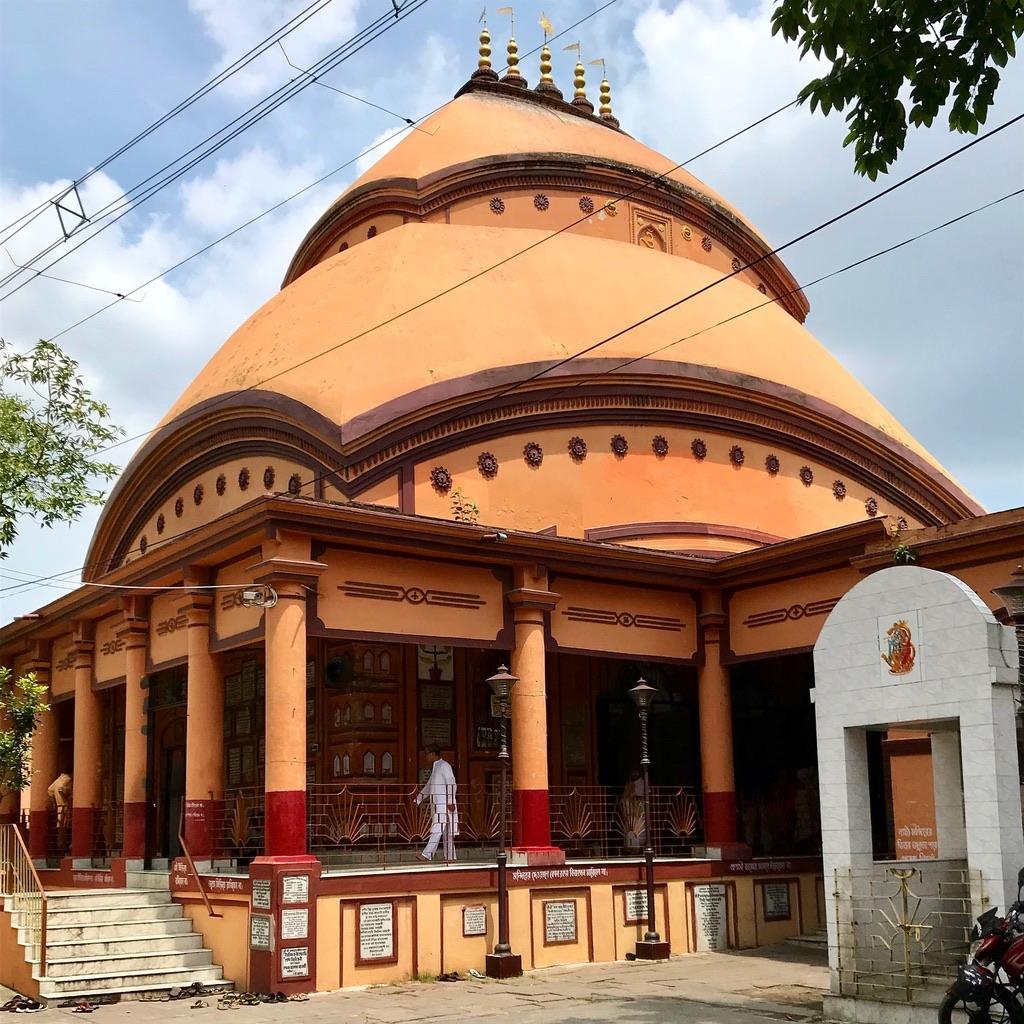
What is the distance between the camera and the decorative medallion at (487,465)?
1709 centimetres

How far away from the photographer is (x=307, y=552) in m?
13.2

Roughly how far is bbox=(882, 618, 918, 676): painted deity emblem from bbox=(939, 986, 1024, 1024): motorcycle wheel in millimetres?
2516

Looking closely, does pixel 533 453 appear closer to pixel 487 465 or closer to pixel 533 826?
pixel 487 465

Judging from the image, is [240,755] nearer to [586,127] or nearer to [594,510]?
[594,510]

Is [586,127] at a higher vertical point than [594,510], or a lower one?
higher

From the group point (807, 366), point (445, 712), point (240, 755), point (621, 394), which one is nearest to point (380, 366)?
point (621, 394)

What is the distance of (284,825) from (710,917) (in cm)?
545

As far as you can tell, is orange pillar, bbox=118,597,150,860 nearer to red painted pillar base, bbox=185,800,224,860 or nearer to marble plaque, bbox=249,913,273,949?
red painted pillar base, bbox=185,800,224,860

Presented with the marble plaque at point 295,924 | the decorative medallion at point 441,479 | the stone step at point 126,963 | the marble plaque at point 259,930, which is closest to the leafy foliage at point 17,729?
the stone step at point 126,963

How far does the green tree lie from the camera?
23.8 feet

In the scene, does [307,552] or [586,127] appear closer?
[307,552]

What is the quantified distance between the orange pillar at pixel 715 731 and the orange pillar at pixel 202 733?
573 cm

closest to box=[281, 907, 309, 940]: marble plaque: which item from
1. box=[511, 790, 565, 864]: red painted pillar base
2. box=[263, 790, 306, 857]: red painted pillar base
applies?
box=[263, 790, 306, 857]: red painted pillar base

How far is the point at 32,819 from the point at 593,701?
836 cm
